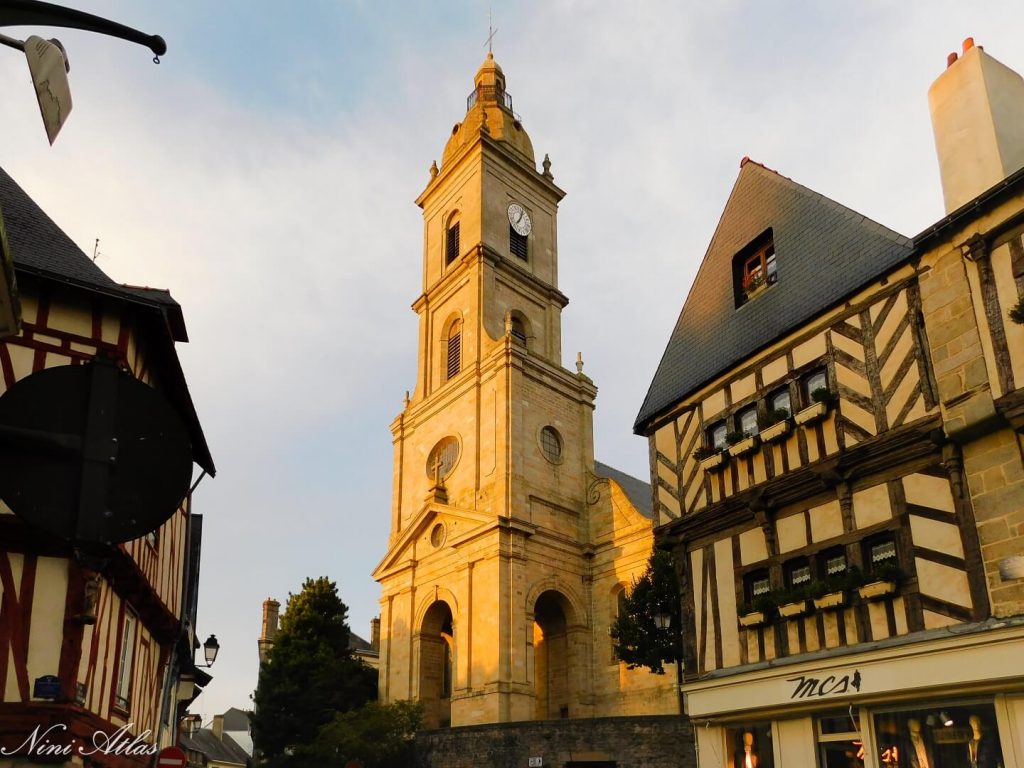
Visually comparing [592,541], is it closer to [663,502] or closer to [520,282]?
[520,282]

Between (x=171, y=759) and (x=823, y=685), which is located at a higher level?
(x=823, y=685)

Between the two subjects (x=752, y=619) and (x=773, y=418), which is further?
(x=773, y=418)

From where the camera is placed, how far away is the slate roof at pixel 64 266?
439 inches

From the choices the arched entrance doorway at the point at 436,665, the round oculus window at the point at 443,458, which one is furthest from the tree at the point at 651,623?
the round oculus window at the point at 443,458

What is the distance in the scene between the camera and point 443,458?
119 feet

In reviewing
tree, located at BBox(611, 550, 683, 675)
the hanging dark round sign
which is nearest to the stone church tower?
tree, located at BBox(611, 550, 683, 675)

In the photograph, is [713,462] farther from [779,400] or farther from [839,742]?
[839,742]

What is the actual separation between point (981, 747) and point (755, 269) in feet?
27.5

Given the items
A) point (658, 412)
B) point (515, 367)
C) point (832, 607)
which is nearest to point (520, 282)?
point (515, 367)

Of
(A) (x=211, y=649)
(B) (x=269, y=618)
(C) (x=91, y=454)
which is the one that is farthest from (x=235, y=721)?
(C) (x=91, y=454)

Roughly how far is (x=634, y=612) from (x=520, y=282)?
67.4ft

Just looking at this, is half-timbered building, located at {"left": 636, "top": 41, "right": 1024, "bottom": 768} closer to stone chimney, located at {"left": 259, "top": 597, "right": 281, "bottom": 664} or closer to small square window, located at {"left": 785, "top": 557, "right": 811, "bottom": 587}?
small square window, located at {"left": 785, "top": 557, "right": 811, "bottom": 587}

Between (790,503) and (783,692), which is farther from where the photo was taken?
(790,503)

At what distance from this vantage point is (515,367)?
112ft
